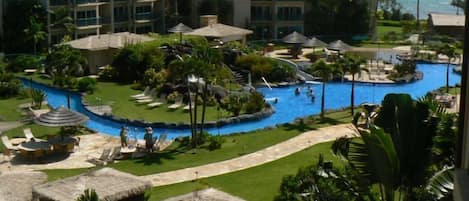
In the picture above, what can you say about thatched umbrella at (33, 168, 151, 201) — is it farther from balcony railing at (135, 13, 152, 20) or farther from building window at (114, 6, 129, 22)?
balcony railing at (135, 13, 152, 20)

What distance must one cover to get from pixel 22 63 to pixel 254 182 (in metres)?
29.1

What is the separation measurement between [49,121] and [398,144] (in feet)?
59.7

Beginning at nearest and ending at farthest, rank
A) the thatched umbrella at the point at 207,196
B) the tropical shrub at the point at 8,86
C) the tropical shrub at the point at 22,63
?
the thatched umbrella at the point at 207,196, the tropical shrub at the point at 8,86, the tropical shrub at the point at 22,63

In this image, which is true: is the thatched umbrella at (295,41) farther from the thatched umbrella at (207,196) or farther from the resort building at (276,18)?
the thatched umbrella at (207,196)

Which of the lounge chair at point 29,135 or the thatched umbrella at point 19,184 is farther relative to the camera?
the lounge chair at point 29,135

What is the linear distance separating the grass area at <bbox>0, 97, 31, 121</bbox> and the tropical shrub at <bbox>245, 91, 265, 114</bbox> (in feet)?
37.5

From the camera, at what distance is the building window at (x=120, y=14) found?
5528 centimetres

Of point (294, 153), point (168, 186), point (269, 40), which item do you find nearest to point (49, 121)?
point (168, 186)

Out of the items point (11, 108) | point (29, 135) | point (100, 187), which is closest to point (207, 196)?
point (100, 187)

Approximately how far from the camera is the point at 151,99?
1427 inches

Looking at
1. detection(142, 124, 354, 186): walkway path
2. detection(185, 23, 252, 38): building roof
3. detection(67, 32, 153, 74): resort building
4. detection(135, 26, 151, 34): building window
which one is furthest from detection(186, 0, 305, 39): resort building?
detection(142, 124, 354, 186): walkway path

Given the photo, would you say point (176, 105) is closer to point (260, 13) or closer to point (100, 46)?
point (100, 46)

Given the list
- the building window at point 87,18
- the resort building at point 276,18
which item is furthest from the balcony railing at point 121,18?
the resort building at point 276,18

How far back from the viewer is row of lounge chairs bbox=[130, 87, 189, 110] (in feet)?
114
